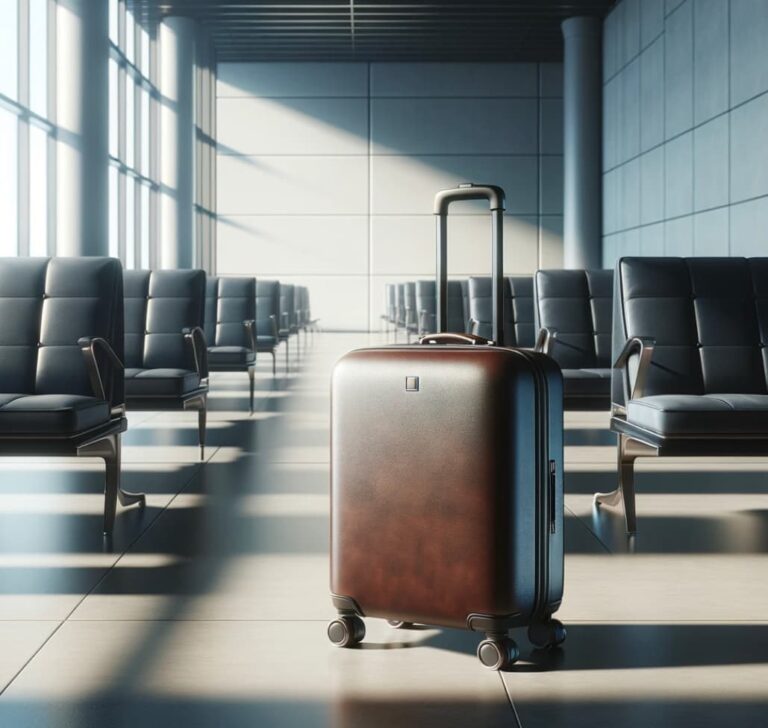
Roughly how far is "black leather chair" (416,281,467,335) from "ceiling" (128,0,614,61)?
623 centimetres

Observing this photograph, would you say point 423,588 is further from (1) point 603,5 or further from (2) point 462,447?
(1) point 603,5

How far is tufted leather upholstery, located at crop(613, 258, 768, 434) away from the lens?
14.5 feet

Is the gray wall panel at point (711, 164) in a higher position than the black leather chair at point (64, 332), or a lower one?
higher

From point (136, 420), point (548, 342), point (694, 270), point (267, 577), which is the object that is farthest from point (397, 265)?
point (267, 577)

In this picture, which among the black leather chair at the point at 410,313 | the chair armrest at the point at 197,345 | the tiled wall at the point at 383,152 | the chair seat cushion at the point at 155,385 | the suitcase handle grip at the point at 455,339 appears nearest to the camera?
the suitcase handle grip at the point at 455,339

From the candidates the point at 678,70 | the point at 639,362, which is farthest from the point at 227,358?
the point at 678,70

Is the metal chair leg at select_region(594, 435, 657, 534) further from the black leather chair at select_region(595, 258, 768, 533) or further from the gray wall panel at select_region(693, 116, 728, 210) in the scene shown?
the gray wall panel at select_region(693, 116, 728, 210)

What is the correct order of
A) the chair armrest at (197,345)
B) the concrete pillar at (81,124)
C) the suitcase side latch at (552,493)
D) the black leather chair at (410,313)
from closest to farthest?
1. the suitcase side latch at (552,493)
2. the chair armrest at (197,345)
3. the concrete pillar at (81,124)
4. the black leather chair at (410,313)

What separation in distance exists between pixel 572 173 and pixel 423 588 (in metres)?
15.3

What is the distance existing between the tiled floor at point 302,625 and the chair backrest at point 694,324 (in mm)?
545

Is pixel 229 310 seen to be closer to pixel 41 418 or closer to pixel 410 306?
pixel 41 418

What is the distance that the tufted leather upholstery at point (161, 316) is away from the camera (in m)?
6.23

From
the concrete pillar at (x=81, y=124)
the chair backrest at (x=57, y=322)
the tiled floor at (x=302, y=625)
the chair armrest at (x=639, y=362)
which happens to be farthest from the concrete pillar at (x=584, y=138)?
the chair backrest at (x=57, y=322)

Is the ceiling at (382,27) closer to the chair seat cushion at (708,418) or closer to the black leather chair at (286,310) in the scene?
the black leather chair at (286,310)
